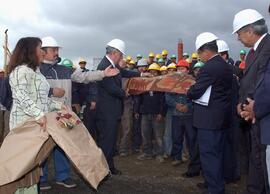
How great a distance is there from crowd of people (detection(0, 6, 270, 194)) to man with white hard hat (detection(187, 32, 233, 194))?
0.01 meters

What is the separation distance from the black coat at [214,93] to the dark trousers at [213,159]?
12 cm

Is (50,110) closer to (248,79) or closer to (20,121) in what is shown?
(20,121)

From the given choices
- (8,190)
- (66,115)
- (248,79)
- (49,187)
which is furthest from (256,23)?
(49,187)

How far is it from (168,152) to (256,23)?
16.9 feet

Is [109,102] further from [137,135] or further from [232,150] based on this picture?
[137,135]

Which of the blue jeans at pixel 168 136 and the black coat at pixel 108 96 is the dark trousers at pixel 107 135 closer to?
the black coat at pixel 108 96

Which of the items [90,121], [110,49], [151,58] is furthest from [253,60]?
[151,58]

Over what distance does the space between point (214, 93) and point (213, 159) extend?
90 centimetres


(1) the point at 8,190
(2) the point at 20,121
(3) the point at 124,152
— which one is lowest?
(3) the point at 124,152

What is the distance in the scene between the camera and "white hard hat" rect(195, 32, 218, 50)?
573 centimetres

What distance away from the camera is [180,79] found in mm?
7422

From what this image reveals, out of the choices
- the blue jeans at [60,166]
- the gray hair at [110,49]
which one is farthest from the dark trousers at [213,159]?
the gray hair at [110,49]

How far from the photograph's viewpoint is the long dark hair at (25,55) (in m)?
4.85

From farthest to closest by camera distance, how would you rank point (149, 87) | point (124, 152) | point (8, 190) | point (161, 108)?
point (124, 152), point (161, 108), point (149, 87), point (8, 190)
